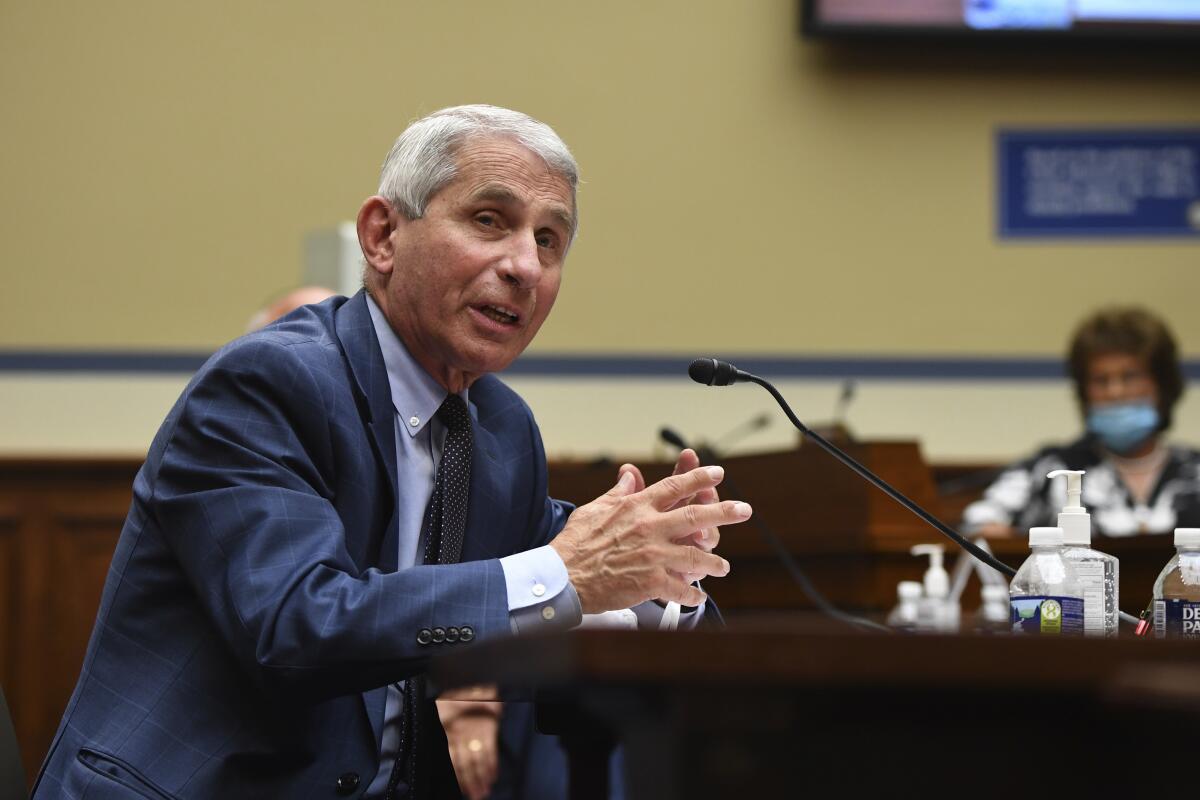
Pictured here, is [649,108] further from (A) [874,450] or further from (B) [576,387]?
(A) [874,450]

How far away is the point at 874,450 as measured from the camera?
12.4ft

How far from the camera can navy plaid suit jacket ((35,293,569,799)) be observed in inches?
60.8

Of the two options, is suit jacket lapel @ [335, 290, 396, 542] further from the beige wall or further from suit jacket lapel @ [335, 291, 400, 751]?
the beige wall

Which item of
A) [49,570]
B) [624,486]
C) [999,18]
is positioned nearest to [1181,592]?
[624,486]

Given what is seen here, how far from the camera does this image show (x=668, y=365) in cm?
571

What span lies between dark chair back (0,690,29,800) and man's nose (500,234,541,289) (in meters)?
0.80

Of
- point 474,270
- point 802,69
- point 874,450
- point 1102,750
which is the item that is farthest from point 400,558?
point 802,69

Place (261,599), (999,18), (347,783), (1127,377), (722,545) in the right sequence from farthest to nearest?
(999,18), (1127,377), (722,545), (347,783), (261,599)

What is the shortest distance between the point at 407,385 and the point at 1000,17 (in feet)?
14.1

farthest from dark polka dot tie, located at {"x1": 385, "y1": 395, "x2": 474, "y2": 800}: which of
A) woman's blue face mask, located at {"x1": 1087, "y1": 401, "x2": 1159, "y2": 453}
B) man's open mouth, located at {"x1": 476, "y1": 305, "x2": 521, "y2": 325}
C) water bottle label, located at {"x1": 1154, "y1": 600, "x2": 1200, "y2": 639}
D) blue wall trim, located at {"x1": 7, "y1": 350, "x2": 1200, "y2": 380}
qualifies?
blue wall trim, located at {"x1": 7, "y1": 350, "x2": 1200, "y2": 380}

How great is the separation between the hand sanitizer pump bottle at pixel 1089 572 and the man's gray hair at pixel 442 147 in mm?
774

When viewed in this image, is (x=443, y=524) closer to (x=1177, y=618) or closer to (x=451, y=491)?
(x=451, y=491)

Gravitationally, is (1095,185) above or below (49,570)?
above

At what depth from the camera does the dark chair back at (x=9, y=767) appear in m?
1.66
